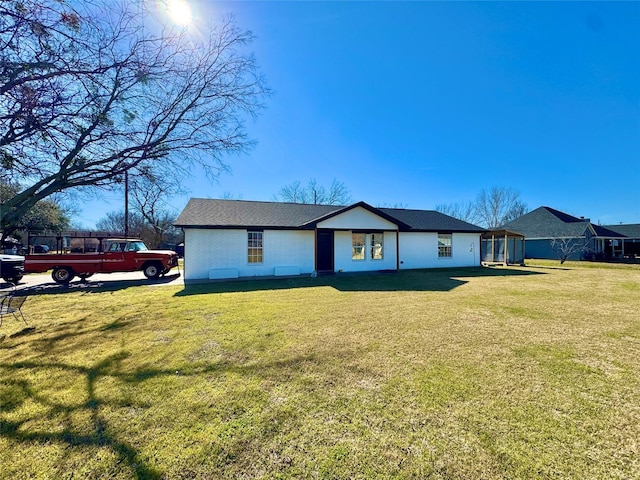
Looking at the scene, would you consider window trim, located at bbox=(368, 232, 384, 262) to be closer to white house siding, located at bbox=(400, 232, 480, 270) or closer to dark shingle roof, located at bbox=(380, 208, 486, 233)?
white house siding, located at bbox=(400, 232, 480, 270)

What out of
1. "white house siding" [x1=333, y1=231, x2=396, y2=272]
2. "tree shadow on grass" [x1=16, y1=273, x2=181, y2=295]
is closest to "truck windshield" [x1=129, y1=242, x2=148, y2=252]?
"tree shadow on grass" [x1=16, y1=273, x2=181, y2=295]

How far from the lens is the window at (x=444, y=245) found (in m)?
17.5

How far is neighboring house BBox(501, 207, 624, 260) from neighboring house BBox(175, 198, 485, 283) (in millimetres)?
14369

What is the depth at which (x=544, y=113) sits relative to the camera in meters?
17.0

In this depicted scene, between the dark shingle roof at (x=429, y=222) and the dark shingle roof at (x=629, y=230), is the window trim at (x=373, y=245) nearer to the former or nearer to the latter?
the dark shingle roof at (x=429, y=222)

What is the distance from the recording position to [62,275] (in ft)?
40.3

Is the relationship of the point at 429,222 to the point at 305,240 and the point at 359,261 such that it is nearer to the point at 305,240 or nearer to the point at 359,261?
the point at 359,261

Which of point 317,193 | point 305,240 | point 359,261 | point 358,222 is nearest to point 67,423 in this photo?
point 305,240

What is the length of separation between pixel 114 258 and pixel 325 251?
10351 millimetres

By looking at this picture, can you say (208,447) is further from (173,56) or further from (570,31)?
(570,31)

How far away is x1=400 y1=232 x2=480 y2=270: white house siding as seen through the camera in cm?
1667

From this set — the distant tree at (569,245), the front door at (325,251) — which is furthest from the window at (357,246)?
the distant tree at (569,245)

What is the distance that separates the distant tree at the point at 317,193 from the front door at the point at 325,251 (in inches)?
951

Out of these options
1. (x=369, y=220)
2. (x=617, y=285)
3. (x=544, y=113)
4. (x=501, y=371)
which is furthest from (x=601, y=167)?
(x=501, y=371)
